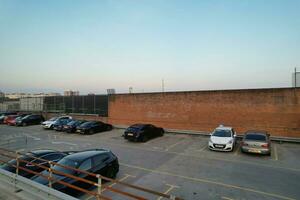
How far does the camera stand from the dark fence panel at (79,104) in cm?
2760

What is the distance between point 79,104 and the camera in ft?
101

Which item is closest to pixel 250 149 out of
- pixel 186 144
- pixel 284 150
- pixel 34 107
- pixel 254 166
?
pixel 254 166

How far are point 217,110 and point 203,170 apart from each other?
10.1 metres

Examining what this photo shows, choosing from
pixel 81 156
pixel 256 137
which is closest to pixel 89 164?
pixel 81 156

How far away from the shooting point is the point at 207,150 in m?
14.2

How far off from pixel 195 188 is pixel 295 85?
14.6 meters

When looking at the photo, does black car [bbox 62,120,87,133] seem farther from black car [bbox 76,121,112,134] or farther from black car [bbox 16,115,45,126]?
Result: black car [bbox 16,115,45,126]

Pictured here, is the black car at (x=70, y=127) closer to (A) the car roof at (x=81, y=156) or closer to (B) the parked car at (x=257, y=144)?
(A) the car roof at (x=81, y=156)

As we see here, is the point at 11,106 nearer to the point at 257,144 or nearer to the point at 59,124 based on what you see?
the point at 59,124

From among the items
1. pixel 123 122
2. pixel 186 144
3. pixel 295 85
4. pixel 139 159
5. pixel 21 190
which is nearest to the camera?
pixel 21 190

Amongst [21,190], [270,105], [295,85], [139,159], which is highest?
[295,85]

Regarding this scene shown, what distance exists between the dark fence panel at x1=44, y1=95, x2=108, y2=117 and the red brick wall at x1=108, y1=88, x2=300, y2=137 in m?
2.78

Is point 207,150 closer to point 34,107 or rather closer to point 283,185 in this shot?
point 283,185

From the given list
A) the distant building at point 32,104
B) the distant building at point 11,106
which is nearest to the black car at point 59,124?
the distant building at point 32,104
